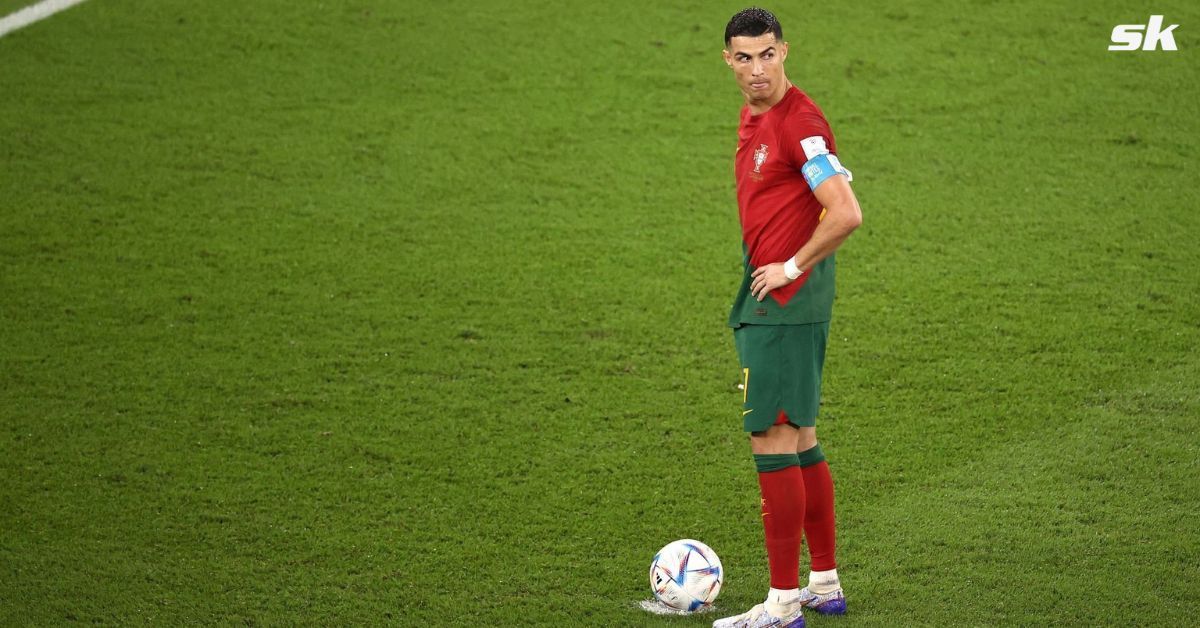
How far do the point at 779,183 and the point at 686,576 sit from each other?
3.67 ft

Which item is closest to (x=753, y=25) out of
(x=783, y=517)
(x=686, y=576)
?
(x=783, y=517)

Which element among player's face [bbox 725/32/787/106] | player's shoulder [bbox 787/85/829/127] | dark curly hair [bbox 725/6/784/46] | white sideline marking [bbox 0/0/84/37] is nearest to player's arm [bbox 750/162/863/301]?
player's shoulder [bbox 787/85/829/127]

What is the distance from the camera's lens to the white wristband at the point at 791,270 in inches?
124

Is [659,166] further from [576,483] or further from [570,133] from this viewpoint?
[576,483]

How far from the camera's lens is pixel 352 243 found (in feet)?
19.3

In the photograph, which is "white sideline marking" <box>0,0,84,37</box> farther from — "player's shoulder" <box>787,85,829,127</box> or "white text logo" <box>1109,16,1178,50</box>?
"white text logo" <box>1109,16,1178,50</box>

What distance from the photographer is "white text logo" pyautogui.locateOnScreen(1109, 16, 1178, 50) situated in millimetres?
7293

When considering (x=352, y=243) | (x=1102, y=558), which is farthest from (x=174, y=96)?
(x=1102, y=558)

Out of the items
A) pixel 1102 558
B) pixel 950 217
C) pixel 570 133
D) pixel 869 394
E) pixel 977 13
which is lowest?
pixel 1102 558

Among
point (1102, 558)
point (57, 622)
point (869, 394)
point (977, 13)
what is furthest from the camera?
point (977, 13)

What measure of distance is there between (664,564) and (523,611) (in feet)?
1.39

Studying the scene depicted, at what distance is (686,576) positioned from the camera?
351 cm

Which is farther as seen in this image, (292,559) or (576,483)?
(576,483)

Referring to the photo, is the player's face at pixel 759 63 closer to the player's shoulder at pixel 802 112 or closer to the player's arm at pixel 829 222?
the player's shoulder at pixel 802 112
